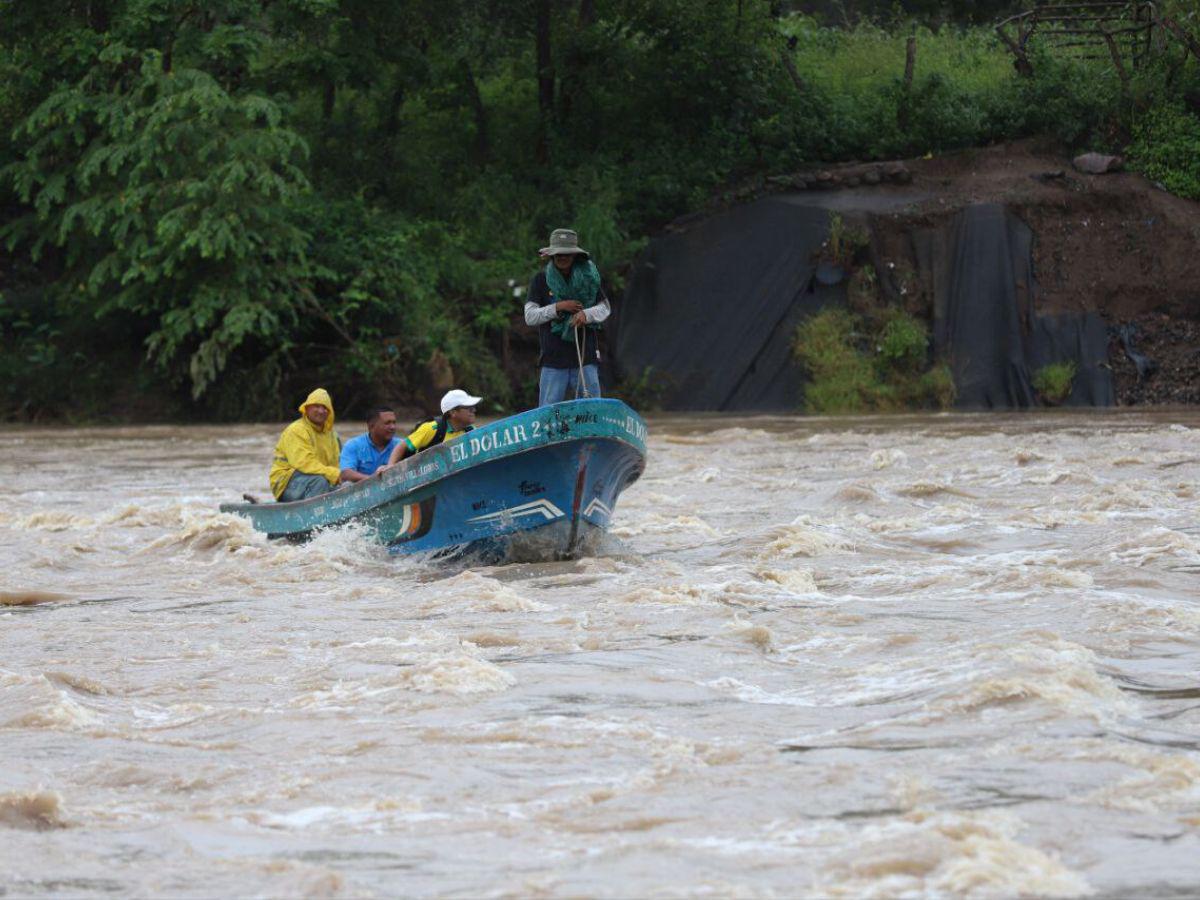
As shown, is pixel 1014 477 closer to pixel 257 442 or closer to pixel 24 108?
pixel 257 442

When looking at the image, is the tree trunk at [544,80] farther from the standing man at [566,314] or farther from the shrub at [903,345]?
the standing man at [566,314]

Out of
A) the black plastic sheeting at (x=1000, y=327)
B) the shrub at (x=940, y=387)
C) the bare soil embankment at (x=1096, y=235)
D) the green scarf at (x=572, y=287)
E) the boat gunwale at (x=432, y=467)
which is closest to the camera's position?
the boat gunwale at (x=432, y=467)

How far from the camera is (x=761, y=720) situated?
246 inches

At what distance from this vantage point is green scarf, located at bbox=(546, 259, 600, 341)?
37.6ft

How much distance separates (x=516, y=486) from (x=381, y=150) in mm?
20935

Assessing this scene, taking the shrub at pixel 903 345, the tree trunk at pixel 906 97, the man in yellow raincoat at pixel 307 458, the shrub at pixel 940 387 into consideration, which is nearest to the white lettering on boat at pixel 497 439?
the man in yellow raincoat at pixel 307 458

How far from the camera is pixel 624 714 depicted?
20.8ft

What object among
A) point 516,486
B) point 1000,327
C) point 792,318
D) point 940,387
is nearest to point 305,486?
point 516,486

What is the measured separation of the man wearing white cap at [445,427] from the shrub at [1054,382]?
15322 millimetres

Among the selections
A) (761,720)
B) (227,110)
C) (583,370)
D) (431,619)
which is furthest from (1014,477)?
(227,110)

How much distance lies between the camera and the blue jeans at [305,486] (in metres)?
12.1

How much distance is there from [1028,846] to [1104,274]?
22.4 meters

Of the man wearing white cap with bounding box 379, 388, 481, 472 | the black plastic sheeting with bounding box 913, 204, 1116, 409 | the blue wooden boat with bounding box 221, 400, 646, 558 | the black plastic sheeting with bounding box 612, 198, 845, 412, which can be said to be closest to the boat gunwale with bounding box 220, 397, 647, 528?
the blue wooden boat with bounding box 221, 400, 646, 558

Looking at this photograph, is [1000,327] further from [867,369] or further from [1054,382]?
[867,369]
